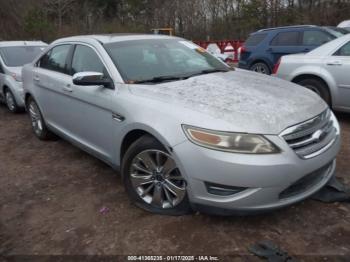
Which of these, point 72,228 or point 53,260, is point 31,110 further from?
point 53,260

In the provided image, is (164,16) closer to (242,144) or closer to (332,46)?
(332,46)

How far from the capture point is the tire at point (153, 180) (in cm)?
313

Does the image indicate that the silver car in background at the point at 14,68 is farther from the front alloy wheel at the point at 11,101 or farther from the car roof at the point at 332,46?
the car roof at the point at 332,46

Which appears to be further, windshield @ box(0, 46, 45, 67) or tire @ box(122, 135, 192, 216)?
windshield @ box(0, 46, 45, 67)

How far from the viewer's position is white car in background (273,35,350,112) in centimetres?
558

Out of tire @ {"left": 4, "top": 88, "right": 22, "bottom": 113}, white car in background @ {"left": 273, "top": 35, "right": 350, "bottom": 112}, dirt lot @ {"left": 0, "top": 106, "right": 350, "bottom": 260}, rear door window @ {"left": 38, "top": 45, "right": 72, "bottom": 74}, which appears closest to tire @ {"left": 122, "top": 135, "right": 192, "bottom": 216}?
dirt lot @ {"left": 0, "top": 106, "right": 350, "bottom": 260}

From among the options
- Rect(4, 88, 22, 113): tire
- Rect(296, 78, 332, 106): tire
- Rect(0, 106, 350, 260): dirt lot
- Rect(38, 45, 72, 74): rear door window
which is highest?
Rect(38, 45, 72, 74): rear door window

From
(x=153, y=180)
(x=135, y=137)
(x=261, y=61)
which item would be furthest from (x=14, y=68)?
(x=261, y=61)

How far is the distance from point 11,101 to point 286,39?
22.8 ft

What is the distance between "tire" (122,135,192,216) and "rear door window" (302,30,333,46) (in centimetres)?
737

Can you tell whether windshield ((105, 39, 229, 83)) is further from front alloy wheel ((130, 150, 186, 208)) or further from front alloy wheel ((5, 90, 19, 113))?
front alloy wheel ((5, 90, 19, 113))

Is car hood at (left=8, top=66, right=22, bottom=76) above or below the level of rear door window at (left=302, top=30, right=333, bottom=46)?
below

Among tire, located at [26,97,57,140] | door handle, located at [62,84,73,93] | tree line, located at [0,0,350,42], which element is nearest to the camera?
door handle, located at [62,84,73,93]

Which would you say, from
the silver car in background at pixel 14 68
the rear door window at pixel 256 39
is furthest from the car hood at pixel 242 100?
the rear door window at pixel 256 39
